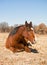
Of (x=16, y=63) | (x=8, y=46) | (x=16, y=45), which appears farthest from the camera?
(x=8, y=46)

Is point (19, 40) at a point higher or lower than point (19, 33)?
lower

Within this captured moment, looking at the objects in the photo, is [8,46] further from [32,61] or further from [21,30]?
[32,61]

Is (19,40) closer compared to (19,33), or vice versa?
(19,33)

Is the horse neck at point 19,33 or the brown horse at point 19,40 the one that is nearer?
the brown horse at point 19,40

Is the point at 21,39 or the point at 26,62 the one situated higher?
the point at 21,39

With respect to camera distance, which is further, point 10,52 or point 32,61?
point 10,52

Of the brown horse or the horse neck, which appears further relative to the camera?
the horse neck

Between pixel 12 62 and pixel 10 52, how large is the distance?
5.74ft

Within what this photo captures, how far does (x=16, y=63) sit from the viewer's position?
6.73m

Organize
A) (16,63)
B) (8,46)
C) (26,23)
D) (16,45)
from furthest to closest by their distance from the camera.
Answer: (8,46), (16,45), (26,23), (16,63)

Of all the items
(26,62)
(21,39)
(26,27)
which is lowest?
(26,62)

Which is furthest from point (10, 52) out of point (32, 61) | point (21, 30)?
point (32, 61)

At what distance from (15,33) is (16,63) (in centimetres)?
243

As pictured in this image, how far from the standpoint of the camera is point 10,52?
856cm
